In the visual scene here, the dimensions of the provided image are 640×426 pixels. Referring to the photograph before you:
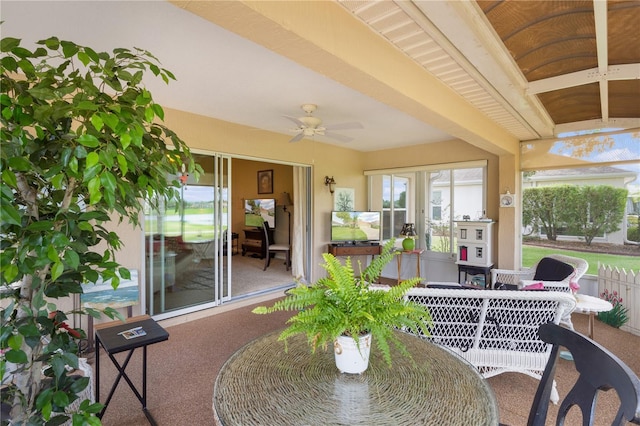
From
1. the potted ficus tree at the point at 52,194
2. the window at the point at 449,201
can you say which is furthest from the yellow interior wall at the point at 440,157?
the potted ficus tree at the point at 52,194

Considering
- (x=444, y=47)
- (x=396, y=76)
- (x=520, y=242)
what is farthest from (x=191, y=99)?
(x=520, y=242)

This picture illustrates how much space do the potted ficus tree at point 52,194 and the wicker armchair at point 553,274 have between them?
Answer: 3467 millimetres

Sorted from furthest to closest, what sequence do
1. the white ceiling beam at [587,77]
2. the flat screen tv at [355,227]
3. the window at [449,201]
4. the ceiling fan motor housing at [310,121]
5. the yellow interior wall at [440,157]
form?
the flat screen tv at [355,227] → the window at [449,201] → the yellow interior wall at [440,157] → the ceiling fan motor housing at [310,121] → the white ceiling beam at [587,77]

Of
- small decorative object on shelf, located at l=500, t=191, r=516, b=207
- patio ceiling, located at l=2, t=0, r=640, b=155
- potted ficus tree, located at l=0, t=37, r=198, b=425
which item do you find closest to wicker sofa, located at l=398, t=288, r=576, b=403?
patio ceiling, located at l=2, t=0, r=640, b=155

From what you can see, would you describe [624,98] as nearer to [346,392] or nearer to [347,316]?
[347,316]

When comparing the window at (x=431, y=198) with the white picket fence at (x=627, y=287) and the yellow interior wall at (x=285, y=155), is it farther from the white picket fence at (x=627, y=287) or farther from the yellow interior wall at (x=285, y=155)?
the white picket fence at (x=627, y=287)

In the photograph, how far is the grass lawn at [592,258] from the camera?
4.13m

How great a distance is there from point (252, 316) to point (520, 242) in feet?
13.5

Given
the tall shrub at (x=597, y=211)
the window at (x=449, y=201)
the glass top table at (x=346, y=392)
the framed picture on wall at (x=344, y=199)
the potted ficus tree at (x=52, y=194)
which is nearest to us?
the potted ficus tree at (x=52, y=194)

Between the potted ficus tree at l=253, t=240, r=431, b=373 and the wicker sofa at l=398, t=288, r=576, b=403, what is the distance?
3.45ft

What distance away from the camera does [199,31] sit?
7.13 ft

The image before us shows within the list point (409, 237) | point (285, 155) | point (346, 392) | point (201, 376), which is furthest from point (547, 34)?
point (409, 237)

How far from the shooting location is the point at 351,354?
1.18 m

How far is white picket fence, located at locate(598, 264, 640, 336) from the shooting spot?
→ 369cm
